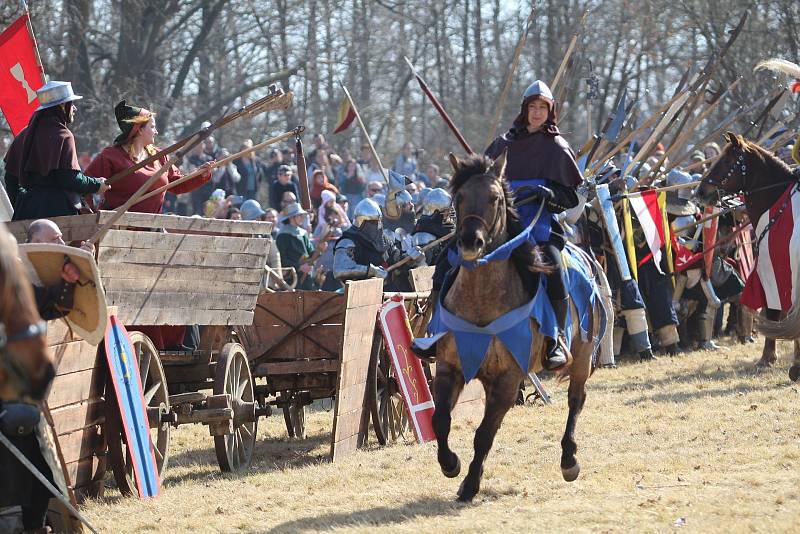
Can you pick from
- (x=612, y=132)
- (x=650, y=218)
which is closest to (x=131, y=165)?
(x=612, y=132)

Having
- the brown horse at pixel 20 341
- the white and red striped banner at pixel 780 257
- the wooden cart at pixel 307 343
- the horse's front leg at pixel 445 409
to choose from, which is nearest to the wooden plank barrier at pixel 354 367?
the wooden cart at pixel 307 343

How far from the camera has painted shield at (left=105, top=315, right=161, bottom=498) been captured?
7.91 metres

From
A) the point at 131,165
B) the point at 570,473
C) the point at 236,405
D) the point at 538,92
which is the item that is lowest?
the point at 570,473

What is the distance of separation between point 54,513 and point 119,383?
3.31 feet

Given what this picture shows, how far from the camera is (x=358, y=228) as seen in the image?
1205 cm

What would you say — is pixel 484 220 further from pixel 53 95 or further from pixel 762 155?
pixel 762 155

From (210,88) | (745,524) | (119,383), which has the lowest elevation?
(745,524)

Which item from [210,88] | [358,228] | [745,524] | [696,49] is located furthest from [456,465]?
[696,49]

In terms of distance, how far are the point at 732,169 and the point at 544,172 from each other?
5235mm

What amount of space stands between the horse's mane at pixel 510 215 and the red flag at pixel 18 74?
A: 3.97 meters

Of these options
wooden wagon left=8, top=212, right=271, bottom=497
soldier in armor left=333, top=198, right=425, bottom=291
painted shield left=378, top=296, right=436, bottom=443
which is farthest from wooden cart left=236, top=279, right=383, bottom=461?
soldier in armor left=333, top=198, right=425, bottom=291

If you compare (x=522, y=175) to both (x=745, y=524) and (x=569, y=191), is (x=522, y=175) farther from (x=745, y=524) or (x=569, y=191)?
(x=745, y=524)

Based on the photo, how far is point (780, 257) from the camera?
12.8 metres

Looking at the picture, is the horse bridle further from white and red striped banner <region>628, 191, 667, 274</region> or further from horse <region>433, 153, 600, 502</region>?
white and red striped banner <region>628, 191, 667, 274</region>
